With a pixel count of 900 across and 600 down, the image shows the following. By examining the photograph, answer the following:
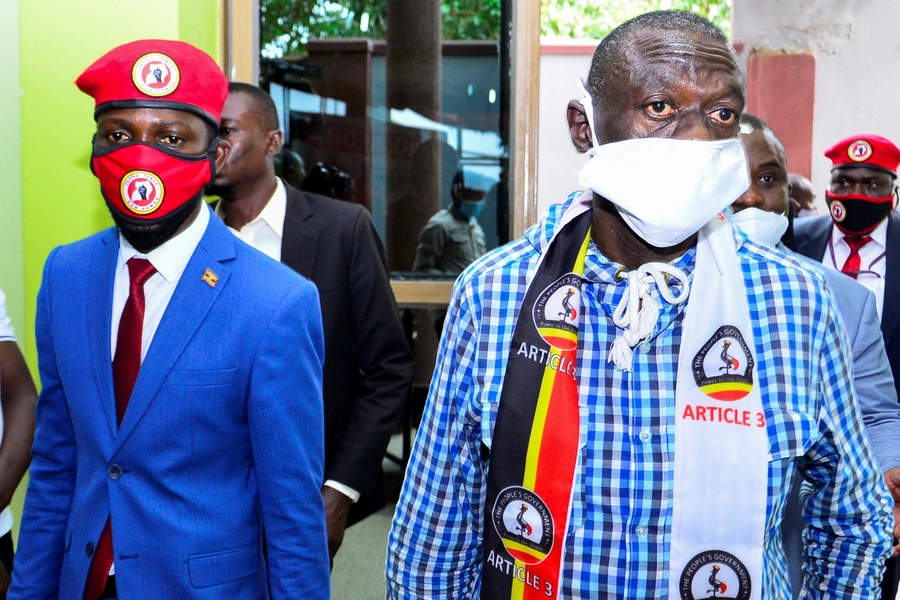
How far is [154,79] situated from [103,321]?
50cm

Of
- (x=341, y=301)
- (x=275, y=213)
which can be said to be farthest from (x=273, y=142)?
(x=341, y=301)

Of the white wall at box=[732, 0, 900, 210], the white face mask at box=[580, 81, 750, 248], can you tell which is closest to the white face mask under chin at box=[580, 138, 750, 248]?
the white face mask at box=[580, 81, 750, 248]

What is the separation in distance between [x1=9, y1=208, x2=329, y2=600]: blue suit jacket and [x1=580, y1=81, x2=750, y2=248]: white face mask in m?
0.68

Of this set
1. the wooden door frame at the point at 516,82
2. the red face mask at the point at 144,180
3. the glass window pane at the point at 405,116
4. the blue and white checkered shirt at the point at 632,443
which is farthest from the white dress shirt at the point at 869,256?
the red face mask at the point at 144,180

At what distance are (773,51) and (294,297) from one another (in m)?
6.49

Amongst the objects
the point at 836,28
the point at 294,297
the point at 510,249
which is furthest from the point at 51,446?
the point at 836,28

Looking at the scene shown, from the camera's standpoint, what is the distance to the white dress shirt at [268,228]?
2.71m

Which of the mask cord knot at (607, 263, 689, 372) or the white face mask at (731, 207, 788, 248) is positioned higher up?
the white face mask at (731, 207, 788, 248)

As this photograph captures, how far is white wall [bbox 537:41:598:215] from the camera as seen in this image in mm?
6684

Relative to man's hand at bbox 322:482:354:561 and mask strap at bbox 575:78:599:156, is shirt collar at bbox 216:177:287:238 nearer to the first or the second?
man's hand at bbox 322:482:354:561

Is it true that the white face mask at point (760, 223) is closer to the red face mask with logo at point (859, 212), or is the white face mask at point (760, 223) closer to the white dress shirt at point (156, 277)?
the white dress shirt at point (156, 277)

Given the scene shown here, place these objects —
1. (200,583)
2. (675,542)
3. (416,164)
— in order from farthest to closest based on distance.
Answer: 1. (416,164)
2. (200,583)
3. (675,542)

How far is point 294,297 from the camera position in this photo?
178 centimetres

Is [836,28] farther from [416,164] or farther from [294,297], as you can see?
[294,297]
